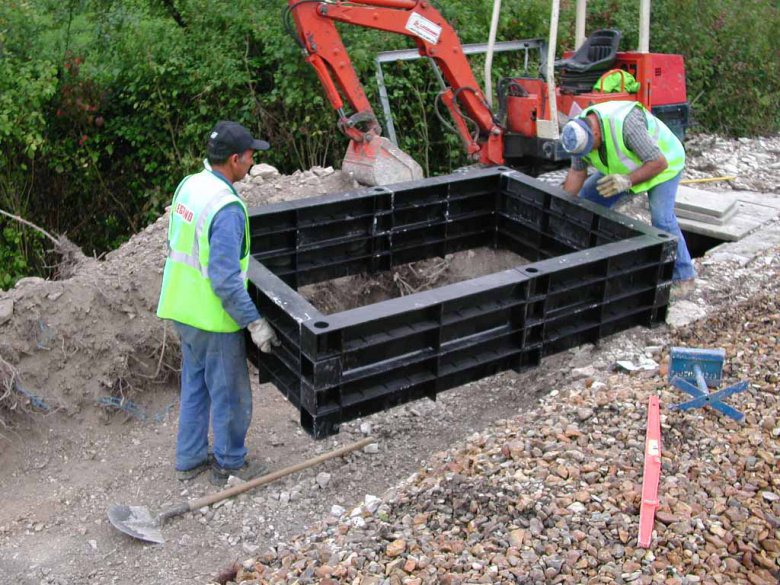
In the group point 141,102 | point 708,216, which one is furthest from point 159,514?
point 141,102

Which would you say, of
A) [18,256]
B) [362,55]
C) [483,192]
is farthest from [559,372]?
[18,256]

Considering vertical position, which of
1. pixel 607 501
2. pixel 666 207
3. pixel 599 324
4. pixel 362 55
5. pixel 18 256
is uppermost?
pixel 362 55

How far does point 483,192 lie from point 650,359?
170 cm

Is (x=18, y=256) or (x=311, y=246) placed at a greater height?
(x=311, y=246)

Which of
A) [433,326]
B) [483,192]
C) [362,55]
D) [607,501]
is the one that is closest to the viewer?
[607,501]

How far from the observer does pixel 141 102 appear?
10133 millimetres

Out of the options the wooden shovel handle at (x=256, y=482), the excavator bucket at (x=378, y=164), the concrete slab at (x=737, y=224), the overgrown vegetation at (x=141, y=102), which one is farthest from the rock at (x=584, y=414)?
the overgrown vegetation at (x=141, y=102)

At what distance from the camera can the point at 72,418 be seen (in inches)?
239

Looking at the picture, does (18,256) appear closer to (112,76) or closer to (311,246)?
(112,76)

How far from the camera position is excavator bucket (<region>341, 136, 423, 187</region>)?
8.20 meters

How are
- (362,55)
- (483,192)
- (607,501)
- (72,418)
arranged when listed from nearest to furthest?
(607,501) < (72,418) < (483,192) < (362,55)

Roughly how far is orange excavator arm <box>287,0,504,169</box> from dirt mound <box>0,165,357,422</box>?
266 centimetres

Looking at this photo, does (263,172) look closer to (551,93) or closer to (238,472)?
(551,93)

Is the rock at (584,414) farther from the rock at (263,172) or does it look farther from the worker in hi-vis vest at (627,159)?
the rock at (263,172)
